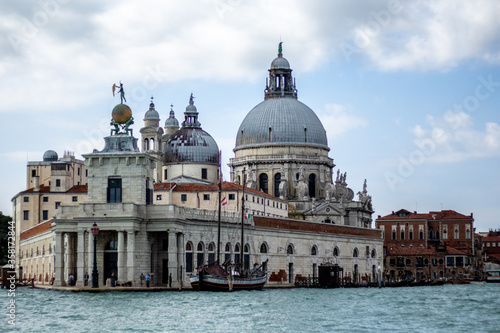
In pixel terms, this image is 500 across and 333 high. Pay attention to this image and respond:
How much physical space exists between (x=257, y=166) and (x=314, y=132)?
6.99 m

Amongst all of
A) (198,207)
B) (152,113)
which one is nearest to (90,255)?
(198,207)

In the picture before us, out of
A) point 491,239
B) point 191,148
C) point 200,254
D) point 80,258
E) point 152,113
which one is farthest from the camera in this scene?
point 491,239

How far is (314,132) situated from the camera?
110250 millimetres

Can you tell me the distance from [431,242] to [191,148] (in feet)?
142

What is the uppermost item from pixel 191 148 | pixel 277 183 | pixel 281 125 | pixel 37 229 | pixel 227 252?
pixel 281 125

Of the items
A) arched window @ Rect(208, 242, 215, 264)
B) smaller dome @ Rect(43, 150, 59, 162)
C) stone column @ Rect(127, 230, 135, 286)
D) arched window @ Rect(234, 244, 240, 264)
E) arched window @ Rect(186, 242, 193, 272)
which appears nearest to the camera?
stone column @ Rect(127, 230, 135, 286)

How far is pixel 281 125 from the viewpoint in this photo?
4304 inches

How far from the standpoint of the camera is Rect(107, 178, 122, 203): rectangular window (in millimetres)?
66562

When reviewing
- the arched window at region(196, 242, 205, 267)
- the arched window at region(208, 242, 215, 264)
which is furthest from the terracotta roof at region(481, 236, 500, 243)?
the arched window at region(196, 242, 205, 267)

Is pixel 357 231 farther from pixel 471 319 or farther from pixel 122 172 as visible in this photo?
pixel 471 319

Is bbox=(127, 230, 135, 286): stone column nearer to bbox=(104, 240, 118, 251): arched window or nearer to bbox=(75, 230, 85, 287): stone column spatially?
bbox=(104, 240, 118, 251): arched window

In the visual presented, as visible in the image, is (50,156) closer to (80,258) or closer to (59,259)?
(59,259)

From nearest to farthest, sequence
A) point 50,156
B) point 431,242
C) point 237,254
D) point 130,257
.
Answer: point 130,257 < point 237,254 < point 50,156 < point 431,242

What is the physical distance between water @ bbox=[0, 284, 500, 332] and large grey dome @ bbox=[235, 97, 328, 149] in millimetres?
46165
